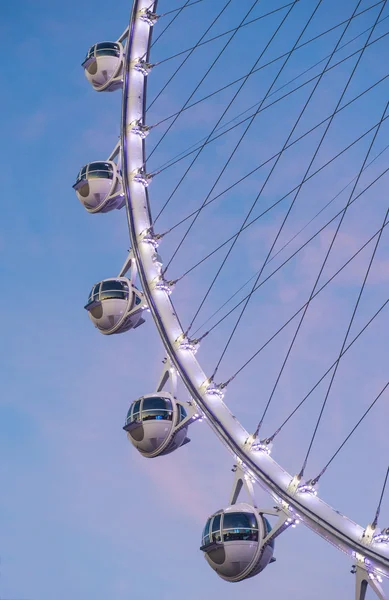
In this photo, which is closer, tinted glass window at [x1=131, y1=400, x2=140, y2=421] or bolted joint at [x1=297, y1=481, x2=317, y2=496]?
bolted joint at [x1=297, y1=481, x2=317, y2=496]

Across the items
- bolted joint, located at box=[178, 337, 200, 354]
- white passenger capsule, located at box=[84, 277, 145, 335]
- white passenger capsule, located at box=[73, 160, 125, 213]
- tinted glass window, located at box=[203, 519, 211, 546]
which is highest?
white passenger capsule, located at box=[73, 160, 125, 213]

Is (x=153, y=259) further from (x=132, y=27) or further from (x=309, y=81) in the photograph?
(x=132, y=27)

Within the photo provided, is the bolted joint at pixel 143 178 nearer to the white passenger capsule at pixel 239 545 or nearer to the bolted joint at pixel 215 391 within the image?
the bolted joint at pixel 215 391

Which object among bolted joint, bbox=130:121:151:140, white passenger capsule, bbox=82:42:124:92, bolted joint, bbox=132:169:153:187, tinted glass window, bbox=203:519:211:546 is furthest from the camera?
white passenger capsule, bbox=82:42:124:92

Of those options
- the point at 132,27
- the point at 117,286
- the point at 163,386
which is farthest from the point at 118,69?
the point at 163,386

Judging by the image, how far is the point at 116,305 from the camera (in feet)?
72.2

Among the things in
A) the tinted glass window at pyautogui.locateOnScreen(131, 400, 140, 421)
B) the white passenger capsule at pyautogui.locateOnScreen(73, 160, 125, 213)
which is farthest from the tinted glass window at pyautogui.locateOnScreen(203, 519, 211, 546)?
the white passenger capsule at pyautogui.locateOnScreen(73, 160, 125, 213)

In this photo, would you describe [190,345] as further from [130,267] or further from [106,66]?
[106,66]

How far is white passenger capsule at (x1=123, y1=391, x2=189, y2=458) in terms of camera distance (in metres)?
19.0

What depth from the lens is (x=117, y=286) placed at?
22.1m

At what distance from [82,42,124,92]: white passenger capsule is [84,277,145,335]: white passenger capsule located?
6.46m

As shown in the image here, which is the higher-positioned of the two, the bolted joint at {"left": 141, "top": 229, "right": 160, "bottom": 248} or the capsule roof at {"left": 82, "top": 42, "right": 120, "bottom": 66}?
the capsule roof at {"left": 82, "top": 42, "right": 120, "bottom": 66}

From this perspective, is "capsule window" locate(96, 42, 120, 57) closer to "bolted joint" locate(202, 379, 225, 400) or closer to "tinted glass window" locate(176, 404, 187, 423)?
"tinted glass window" locate(176, 404, 187, 423)

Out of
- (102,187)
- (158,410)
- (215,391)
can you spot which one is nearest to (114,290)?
(102,187)
